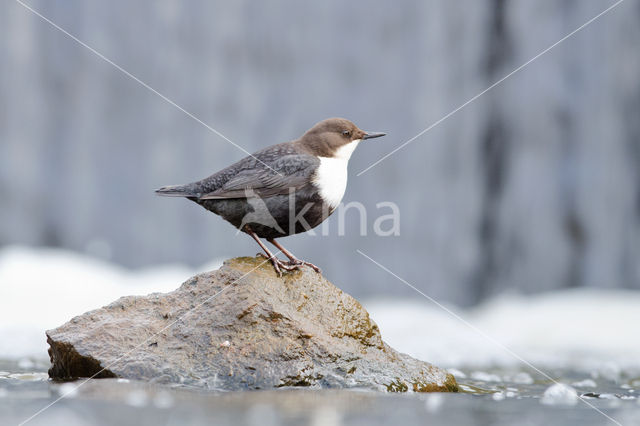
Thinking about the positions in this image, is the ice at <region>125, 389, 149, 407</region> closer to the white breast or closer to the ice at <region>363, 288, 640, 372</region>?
the white breast

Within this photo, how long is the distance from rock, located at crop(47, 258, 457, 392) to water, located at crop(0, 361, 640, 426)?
0.46 ft

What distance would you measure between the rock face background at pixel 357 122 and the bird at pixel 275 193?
4.22m

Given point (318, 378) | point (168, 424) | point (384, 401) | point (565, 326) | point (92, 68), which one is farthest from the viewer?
point (92, 68)

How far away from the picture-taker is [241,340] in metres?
3.70

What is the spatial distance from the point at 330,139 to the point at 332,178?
1.12 ft

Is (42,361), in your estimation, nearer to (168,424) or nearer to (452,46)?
(168,424)

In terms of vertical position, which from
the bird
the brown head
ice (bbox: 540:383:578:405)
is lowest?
ice (bbox: 540:383:578:405)

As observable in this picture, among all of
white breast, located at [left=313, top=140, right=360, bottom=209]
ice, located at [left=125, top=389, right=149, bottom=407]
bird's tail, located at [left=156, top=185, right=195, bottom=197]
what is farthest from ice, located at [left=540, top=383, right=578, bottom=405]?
bird's tail, located at [left=156, top=185, right=195, bottom=197]

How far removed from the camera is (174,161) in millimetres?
8570

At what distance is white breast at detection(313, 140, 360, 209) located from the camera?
4145 mm

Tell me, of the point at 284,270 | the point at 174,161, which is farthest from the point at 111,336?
the point at 174,161

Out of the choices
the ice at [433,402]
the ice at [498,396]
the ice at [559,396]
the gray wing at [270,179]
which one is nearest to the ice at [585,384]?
the ice at [559,396]

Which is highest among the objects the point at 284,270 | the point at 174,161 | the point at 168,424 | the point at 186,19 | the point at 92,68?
the point at 186,19

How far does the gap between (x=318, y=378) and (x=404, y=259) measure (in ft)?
16.5
